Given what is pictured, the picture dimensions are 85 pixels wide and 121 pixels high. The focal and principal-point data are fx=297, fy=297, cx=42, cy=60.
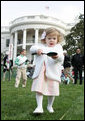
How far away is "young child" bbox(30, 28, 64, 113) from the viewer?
177 inches

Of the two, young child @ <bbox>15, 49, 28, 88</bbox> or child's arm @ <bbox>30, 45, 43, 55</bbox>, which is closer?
child's arm @ <bbox>30, 45, 43, 55</bbox>

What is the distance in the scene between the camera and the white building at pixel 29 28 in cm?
5328

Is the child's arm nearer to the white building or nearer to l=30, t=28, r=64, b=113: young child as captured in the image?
l=30, t=28, r=64, b=113: young child

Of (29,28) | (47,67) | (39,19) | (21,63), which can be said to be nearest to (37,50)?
(47,67)

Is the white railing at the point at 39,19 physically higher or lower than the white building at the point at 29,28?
higher

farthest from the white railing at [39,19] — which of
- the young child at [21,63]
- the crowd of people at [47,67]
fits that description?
the crowd of people at [47,67]

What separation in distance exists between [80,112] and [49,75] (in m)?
0.83

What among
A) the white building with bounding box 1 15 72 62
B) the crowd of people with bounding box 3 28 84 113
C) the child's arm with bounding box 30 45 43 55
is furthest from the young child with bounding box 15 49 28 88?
the white building with bounding box 1 15 72 62

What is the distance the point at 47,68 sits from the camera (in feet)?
15.0

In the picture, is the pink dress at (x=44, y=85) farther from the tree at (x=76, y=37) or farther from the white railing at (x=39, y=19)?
the white railing at (x=39, y=19)

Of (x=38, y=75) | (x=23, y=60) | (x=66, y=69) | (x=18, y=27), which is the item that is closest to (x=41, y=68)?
(x=38, y=75)

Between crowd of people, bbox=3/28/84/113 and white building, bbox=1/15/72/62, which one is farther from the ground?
white building, bbox=1/15/72/62

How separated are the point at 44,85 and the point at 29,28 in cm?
5034

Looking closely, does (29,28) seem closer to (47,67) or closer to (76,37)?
(76,37)
